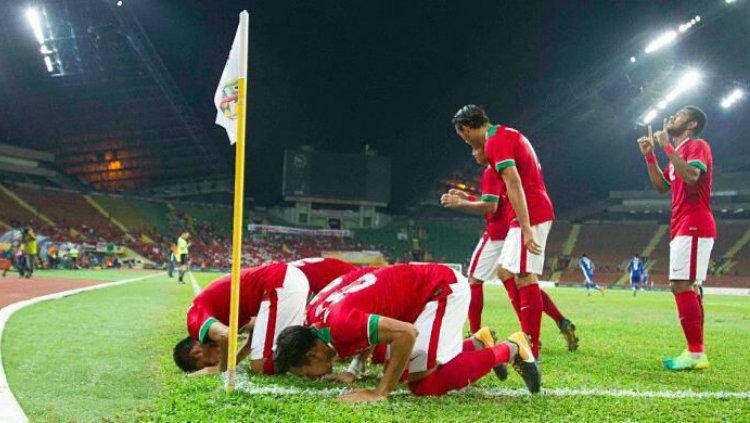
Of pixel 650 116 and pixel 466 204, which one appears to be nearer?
pixel 466 204

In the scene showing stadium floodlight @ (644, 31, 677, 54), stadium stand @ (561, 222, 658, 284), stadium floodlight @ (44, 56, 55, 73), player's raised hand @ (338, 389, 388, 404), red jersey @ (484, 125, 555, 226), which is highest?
stadium floodlight @ (644, 31, 677, 54)

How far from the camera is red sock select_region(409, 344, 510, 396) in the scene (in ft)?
11.7

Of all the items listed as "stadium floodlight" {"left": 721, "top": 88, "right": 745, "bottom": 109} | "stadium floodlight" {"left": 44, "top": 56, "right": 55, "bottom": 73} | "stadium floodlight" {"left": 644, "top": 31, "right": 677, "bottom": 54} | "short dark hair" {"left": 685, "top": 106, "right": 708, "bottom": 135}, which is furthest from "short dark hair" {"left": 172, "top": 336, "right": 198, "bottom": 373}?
"stadium floodlight" {"left": 721, "top": 88, "right": 745, "bottom": 109}

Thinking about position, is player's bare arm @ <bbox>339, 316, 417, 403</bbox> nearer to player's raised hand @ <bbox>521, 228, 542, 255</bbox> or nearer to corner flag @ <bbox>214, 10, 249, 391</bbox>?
corner flag @ <bbox>214, 10, 249, 391</bbox>

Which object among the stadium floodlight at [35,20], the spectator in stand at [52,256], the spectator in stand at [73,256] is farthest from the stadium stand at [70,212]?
the stadium floodlight at [35,20]

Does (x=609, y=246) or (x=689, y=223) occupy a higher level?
(x=689, y=223)

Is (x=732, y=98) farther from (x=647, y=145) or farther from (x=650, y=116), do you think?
(x=647, y=145)

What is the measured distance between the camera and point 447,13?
110ft

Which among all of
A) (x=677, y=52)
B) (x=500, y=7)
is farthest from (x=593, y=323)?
(x=677, y=52)

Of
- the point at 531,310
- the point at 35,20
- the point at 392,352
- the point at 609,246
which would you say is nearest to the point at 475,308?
the point at 531,310

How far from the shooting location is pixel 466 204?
4992 millimetres

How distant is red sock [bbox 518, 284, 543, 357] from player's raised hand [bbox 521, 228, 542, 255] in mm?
357

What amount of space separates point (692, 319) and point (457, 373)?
2585 millimetres

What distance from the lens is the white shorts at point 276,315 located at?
4.18 m
